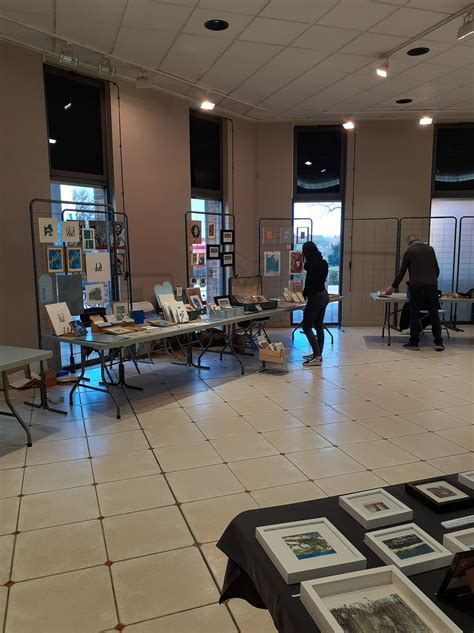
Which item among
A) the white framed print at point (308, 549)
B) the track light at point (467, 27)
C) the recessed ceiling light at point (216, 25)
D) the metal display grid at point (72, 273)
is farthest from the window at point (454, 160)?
the white framed print at point (308, 549)

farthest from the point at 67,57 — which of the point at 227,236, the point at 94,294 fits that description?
the point at 227,236

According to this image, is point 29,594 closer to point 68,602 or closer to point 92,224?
point 68,602

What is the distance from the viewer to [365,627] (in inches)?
42.8

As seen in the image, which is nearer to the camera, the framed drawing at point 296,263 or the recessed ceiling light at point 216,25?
the recessed ceiling light at point 216,25

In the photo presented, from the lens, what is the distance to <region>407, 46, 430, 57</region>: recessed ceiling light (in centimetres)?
527

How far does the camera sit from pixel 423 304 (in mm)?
7082

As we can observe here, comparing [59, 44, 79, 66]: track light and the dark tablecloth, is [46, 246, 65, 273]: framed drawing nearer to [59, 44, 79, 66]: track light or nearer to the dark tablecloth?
[59, 44, 79, 66]: track light

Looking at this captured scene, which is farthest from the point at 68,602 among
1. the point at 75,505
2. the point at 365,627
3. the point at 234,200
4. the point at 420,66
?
the point at 234,200

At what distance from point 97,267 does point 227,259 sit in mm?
3015

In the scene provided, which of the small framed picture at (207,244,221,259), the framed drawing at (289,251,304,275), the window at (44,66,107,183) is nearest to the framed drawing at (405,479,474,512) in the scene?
the window at (44,66,107,183)

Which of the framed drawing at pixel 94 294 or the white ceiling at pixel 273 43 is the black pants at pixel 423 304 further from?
the framed drawing at pixel 94 294

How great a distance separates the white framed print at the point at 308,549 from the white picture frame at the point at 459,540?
0.25 meters

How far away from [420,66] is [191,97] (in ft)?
9.64

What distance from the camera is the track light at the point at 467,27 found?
14.3 feet
